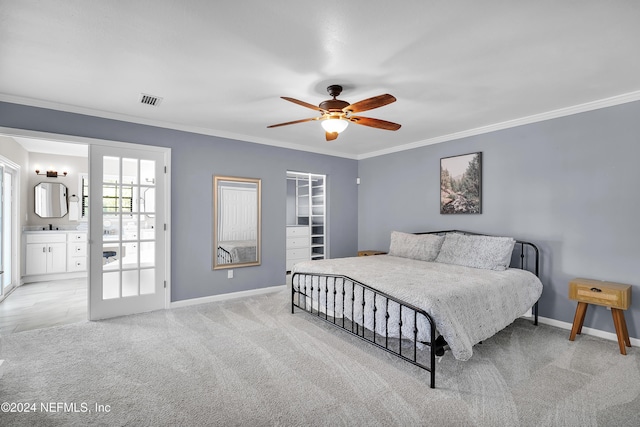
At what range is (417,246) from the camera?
179 inches

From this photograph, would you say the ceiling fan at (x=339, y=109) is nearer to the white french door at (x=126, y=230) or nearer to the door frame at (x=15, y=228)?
the white french door at (x=126, y=230)

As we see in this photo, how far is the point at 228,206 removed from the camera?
478 centimetres

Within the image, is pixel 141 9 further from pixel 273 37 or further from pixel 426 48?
pixel 426 48

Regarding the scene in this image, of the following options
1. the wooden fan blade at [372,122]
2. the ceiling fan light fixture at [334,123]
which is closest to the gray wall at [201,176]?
the ceiling fan light fixture at [334,123]

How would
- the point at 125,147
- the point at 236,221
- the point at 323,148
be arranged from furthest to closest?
the point at 323,148
the point at 236,221
the point at 125,147

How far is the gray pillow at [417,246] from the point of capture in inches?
173

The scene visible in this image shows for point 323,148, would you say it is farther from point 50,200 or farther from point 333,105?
point 50,200

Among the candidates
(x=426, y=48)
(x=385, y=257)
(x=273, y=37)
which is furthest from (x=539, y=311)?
(x=273, y=37)

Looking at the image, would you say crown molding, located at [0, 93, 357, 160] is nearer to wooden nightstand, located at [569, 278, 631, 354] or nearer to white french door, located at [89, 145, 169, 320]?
Result: white french door, located at [89, 145, 169, 320]

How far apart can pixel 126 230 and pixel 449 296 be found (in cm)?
380

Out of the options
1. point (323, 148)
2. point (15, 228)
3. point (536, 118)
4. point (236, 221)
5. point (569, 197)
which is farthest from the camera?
point (323, 148)

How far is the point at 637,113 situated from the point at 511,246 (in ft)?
5.78

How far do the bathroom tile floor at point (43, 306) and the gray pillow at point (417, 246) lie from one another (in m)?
4.22

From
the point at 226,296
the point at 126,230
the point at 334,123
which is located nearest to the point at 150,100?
the point at 126,230
